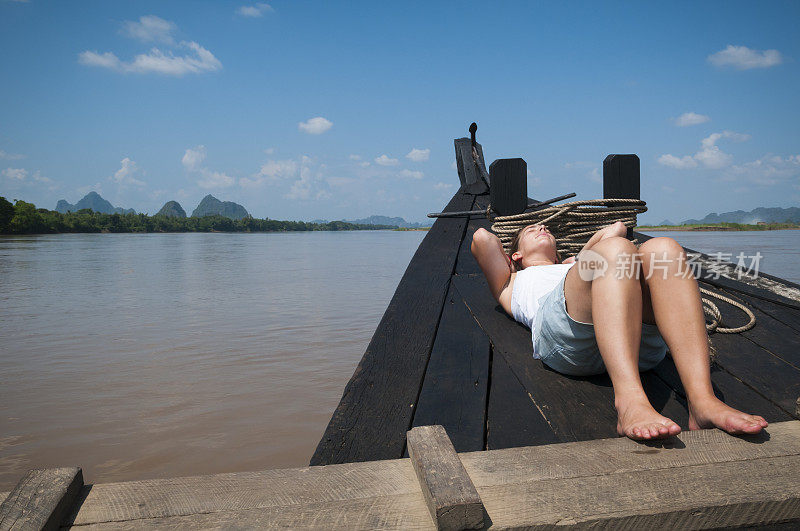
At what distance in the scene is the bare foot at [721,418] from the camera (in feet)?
3.33

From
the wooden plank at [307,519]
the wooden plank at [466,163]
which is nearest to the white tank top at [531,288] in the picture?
the wooden plank at [307,519]

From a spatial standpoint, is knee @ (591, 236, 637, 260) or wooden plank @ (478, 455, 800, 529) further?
knee @ (591, 236, 637, 260)

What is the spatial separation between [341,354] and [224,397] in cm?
134

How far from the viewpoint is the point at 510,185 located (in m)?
3.39

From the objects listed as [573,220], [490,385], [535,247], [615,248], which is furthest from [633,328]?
[573,220]

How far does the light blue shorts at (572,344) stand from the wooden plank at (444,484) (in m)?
0.75

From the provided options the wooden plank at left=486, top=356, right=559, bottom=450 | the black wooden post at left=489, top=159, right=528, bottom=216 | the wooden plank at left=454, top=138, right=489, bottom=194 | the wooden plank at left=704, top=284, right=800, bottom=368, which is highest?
the wooden plank at left=454, top=138, right=489, bottom=194

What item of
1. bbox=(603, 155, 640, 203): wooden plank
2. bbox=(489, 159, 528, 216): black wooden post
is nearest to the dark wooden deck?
bbox=(603, 155, 640, 203): wooden plank

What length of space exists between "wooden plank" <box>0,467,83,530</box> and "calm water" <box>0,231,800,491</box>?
5.73 feet

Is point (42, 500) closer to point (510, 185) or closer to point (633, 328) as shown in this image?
point (633, 328)

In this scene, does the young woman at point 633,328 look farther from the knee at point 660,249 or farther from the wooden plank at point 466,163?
the wooden plank at point 466,163

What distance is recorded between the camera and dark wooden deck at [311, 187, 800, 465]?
1309 mm

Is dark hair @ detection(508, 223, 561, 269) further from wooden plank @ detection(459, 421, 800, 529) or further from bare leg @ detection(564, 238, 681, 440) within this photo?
wooden plank @ detection(459, 421, 800, 529)

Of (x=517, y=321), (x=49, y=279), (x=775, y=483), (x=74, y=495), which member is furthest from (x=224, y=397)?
(x=49, y=279)
